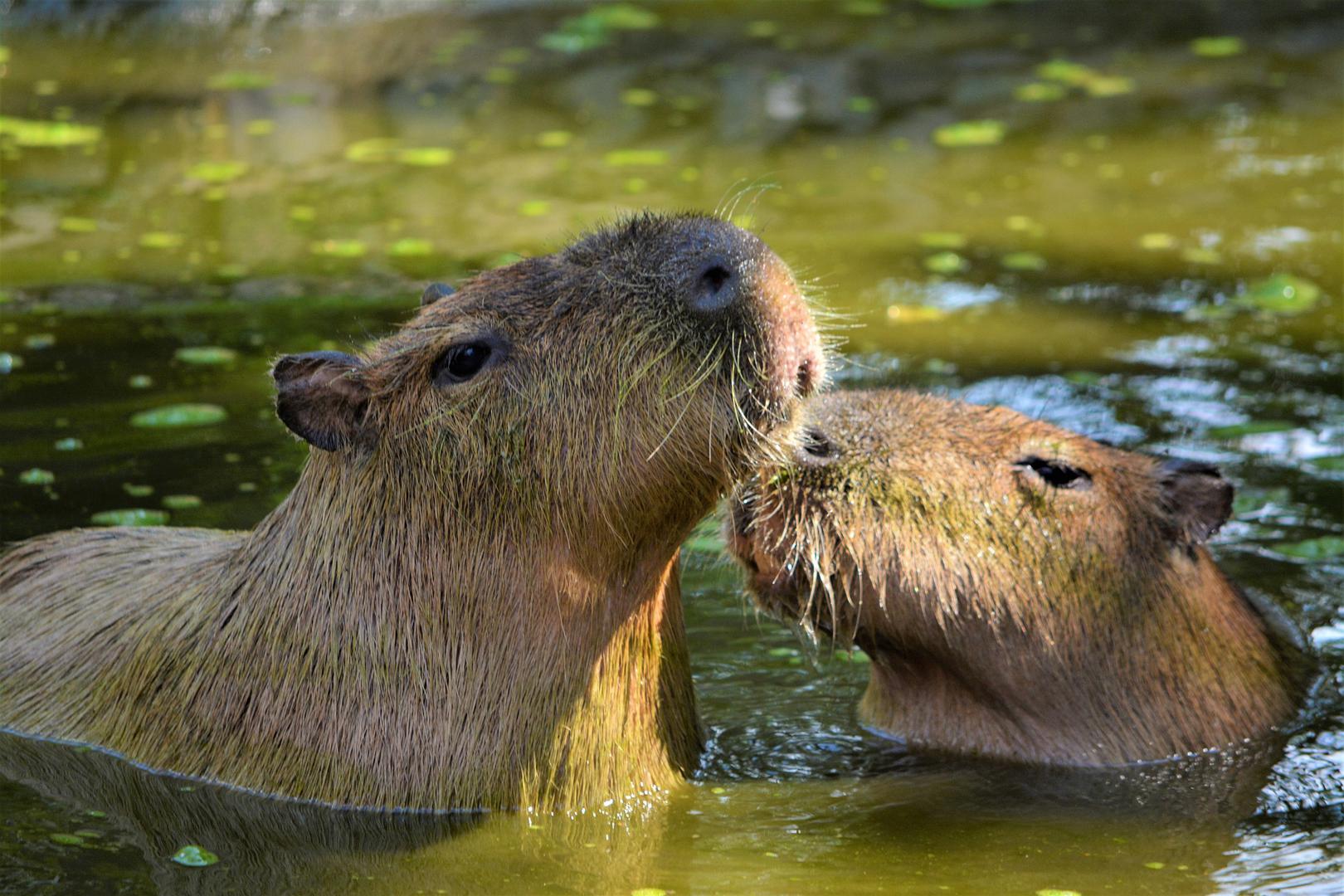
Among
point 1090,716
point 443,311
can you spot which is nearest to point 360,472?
point 443,311

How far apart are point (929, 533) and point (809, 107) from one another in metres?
9.40

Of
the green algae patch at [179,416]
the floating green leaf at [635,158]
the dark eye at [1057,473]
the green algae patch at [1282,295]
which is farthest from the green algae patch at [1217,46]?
the dark eye at [1057,473]

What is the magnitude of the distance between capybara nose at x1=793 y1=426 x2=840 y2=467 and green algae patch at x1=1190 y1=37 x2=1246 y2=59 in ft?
36.6

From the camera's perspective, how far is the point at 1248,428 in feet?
29.9

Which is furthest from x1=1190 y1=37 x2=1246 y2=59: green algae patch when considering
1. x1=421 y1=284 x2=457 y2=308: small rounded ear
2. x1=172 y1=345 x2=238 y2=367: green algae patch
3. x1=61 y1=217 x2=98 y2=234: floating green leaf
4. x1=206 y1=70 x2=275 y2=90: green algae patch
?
x1=421 y1=284 x2=457 y2=308: small rounded ear

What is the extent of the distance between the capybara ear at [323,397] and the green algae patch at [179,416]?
3783 millimetres

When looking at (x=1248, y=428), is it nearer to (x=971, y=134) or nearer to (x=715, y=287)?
(x=715, y=287)

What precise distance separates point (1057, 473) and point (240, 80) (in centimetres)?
1079

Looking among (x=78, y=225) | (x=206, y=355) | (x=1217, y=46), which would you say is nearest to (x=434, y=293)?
(x=206, y=355)

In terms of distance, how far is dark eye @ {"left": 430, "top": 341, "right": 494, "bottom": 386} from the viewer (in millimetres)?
5344

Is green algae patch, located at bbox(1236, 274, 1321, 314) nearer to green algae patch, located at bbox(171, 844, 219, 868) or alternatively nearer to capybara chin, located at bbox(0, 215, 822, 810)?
capybara chin, located at bbox(0, 215, 822, 810)

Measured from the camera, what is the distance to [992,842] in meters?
5.71

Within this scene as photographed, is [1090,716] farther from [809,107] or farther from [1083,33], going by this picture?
[1083,33]

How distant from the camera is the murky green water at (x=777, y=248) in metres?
5.61
